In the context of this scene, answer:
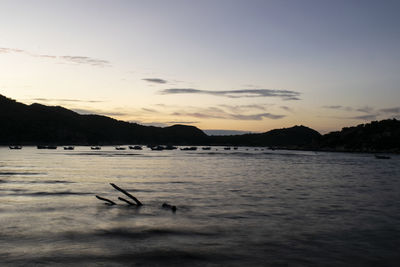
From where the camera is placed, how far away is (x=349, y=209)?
26.2 m

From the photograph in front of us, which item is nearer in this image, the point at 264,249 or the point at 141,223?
the point at 264,249

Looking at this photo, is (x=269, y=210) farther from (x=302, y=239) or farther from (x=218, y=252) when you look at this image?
(x=218, y=252)

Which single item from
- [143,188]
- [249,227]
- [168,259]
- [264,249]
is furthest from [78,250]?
[143,188]

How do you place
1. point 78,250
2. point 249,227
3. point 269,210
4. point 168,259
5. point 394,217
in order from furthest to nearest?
point 269,210, point 394,217, point 249,227, point 78,250, point 168,259

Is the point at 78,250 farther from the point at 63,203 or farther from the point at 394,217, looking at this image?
the point at 394,217

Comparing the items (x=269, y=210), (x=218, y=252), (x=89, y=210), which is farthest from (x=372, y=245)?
(x=89, y=210)

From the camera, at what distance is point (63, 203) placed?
2702 centimetres

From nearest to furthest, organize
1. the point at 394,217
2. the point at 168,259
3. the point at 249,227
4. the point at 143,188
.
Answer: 1. the point at 168,259
2. the point at 249,227
3. the point at 394,217
4. the point at 143,188

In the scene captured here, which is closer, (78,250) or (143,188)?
(78,250)

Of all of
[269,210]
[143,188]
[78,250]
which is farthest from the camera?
[143,188]

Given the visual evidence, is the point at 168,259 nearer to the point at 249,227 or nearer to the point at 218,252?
the point at 218,252

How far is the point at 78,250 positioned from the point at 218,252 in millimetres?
6064

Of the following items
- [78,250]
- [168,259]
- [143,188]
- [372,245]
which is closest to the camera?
[168,259]

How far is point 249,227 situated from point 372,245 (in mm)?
6414
